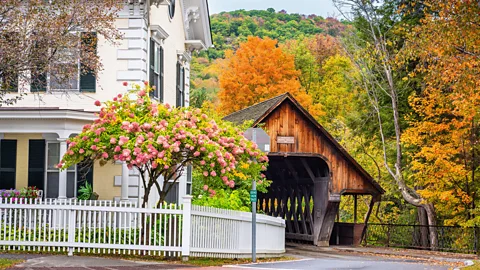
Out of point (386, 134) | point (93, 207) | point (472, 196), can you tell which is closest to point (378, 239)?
point (386, 134)

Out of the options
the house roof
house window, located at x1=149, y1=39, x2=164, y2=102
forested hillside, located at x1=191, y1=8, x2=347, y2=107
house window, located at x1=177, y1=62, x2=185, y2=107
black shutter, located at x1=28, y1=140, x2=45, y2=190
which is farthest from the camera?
forested hillside, located at x1=191, y1=8, x2=347, y2=107

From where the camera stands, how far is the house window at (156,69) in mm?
23984

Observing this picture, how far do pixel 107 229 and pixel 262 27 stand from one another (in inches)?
3094

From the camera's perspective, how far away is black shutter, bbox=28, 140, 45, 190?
22.2 metres

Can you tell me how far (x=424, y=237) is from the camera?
34.2m

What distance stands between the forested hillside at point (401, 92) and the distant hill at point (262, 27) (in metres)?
18.2

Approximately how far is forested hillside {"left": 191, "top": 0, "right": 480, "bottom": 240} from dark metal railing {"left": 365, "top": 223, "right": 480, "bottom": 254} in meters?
0.58

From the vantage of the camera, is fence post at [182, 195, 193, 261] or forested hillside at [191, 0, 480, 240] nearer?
fence post at [182, 195, 193, 261]

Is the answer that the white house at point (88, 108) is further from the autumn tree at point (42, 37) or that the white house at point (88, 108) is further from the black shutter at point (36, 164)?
the autumn tree at point (42, 37)

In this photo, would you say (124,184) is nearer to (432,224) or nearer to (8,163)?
(8,163)

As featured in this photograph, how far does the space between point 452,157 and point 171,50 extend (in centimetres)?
1229

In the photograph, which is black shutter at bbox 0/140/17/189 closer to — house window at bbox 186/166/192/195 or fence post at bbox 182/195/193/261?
fence post at bbox 182/195/193/261

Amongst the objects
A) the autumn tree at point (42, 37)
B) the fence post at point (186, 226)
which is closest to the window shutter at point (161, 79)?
the autumn tree at point (42, 37)

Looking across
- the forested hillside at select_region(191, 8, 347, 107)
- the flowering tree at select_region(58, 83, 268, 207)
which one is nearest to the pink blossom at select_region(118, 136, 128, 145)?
the flowering tree at select_region(58, 83, 268, 207)
